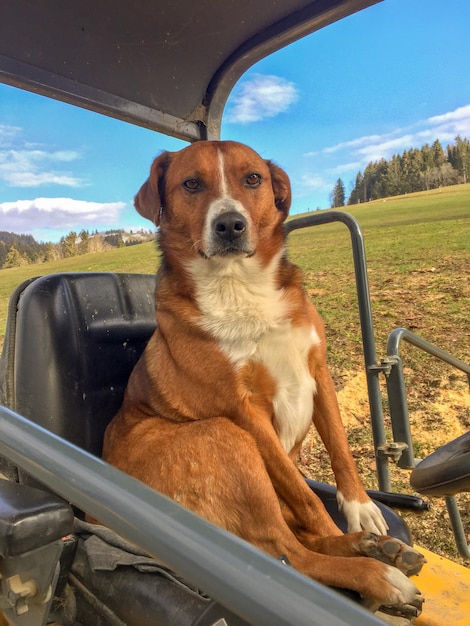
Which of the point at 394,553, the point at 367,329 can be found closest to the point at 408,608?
the point at 394,553

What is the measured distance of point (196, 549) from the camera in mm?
439

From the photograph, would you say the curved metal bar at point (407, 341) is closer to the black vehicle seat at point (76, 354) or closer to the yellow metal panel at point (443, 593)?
the black vehicle seat at point (76, 354)

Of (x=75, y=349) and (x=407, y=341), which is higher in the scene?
(x=75, y=349)

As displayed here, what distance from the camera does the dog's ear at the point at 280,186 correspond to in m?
1.86

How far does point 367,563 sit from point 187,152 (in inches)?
54.0

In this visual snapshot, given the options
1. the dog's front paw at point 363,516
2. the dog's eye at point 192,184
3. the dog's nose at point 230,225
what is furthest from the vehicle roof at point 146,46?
the dog's front paw at point 363,516

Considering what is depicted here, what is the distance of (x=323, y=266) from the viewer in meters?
7.48

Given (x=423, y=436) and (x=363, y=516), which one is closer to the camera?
(x=363, y=516)

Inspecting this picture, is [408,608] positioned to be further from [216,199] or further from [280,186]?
[280,186]

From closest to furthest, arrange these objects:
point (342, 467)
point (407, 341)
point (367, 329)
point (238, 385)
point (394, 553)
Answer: point (394, 553)
point (238, 385)
point (342, 467)
point (367, 329)
point (407, 341)

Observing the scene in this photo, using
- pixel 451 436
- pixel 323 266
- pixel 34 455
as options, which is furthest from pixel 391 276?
pixel 34 455

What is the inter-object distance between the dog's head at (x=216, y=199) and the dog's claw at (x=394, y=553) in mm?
904

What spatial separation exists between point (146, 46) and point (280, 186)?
2.12ft

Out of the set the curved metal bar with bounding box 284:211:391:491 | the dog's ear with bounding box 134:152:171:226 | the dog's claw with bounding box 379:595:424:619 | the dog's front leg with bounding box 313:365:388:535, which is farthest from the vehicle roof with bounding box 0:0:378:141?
the dog's claw with bounding box 379:595:424:619
